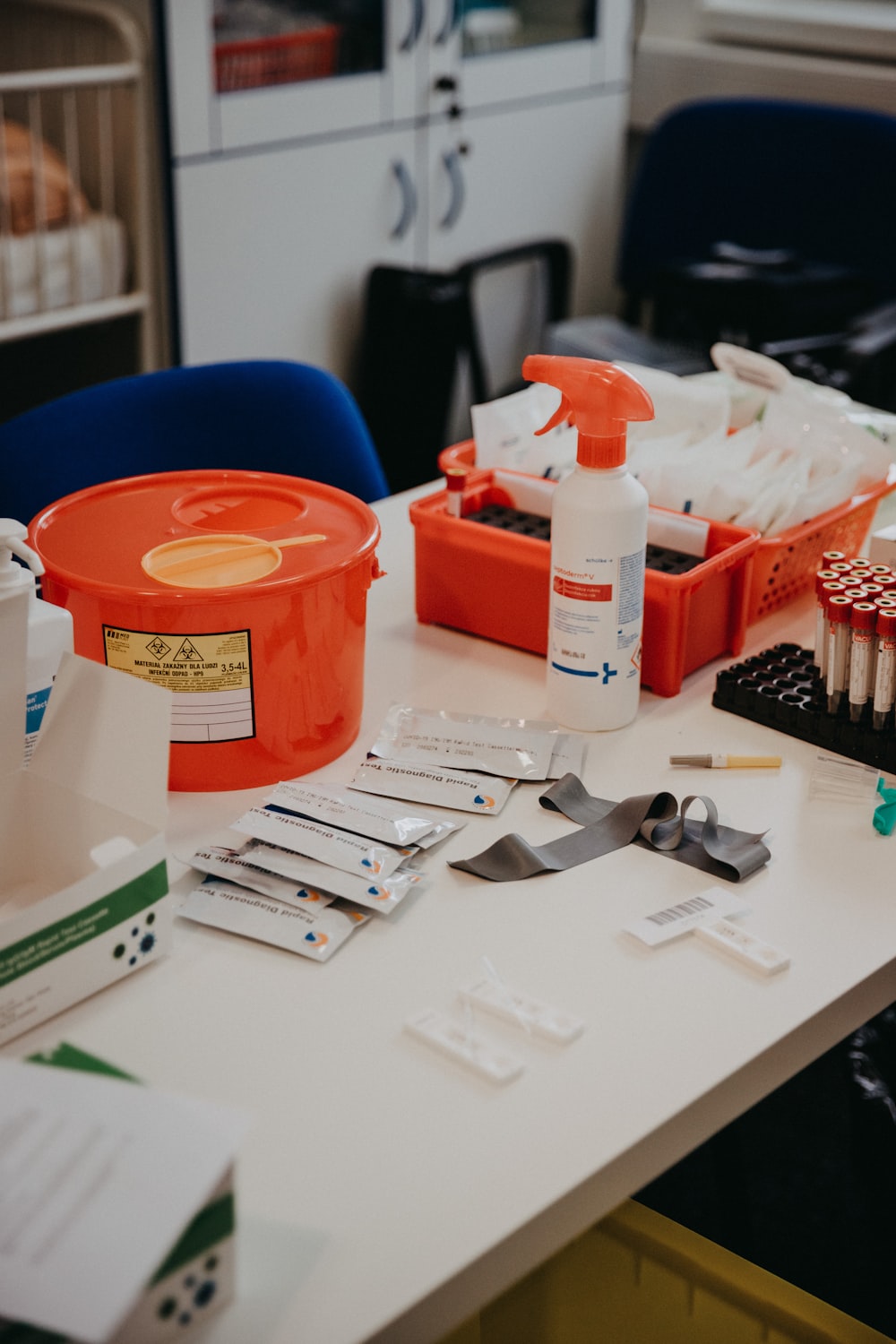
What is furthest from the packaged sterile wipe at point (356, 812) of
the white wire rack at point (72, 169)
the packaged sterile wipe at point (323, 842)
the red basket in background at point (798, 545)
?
the white wire rack at point (72, 169)

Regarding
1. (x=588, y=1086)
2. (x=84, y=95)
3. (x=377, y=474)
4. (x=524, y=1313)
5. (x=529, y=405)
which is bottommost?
(x=524, y=1313)

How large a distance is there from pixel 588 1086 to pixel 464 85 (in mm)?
2710

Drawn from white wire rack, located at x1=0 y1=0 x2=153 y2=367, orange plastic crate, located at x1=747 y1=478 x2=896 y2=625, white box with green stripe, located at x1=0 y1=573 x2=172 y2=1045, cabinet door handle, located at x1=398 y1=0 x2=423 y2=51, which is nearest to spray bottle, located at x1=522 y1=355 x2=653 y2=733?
orange plastic crate, located at x1=747 y1=478 x2=896 y2=625

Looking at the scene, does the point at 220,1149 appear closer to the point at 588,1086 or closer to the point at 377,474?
the point at 588,1086

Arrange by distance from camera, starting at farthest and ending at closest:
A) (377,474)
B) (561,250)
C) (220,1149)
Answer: (561,250)
(377,474)
(220,1149)

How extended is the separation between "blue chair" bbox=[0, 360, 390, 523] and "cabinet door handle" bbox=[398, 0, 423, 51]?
1578 mm

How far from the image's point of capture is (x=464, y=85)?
3.01 metres

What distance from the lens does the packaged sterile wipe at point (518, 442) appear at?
4.21ft

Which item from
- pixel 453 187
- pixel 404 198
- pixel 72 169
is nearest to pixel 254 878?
pixel 72 169

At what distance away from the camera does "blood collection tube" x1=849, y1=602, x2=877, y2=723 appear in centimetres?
101

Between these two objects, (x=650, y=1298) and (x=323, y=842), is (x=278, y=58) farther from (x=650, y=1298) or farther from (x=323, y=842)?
(x=650, y=1298)

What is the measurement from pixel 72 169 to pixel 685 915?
2116 millimetres

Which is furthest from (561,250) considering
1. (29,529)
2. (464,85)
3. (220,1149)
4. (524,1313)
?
(220,1149)

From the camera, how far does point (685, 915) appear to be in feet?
2.87
